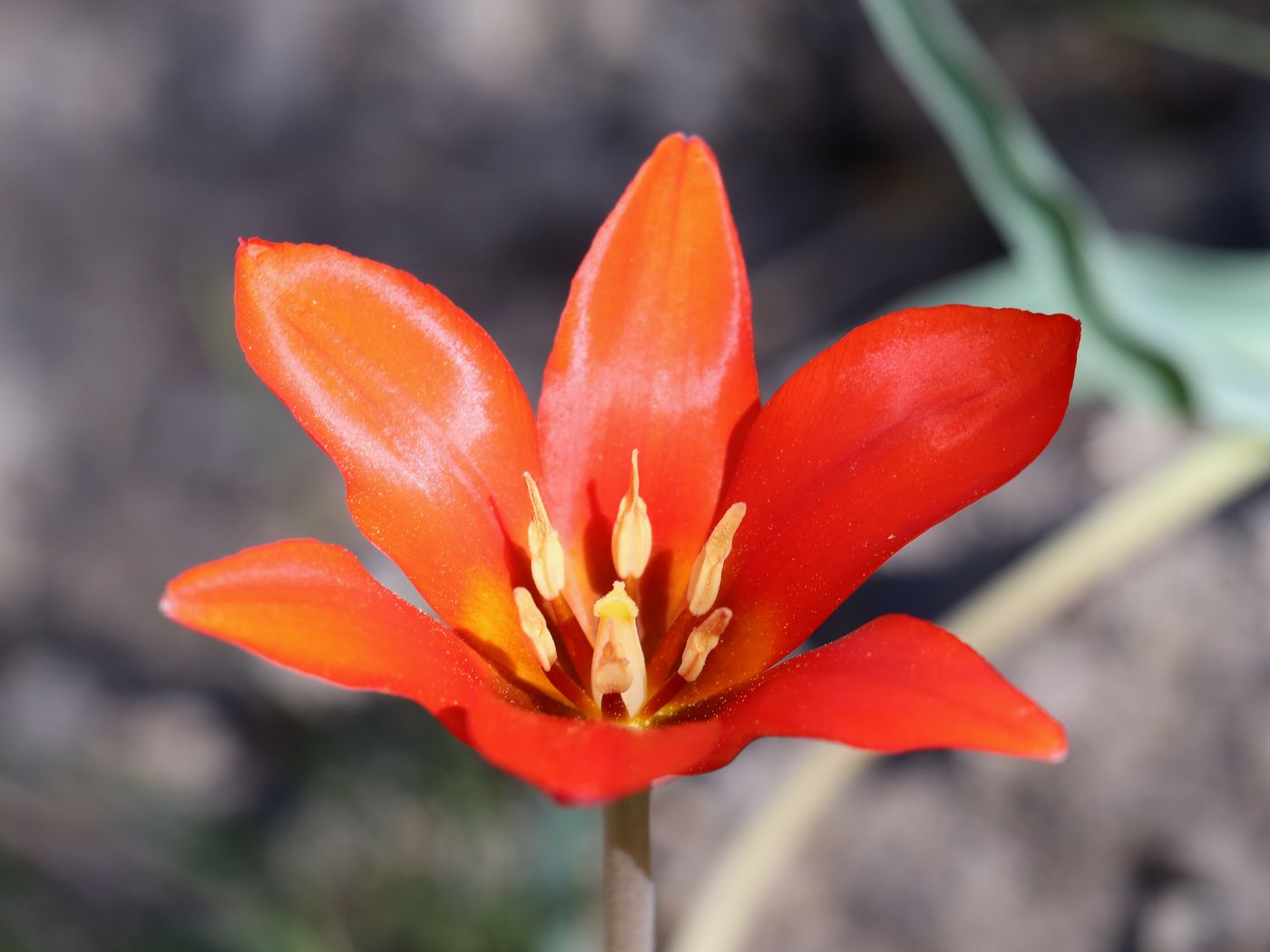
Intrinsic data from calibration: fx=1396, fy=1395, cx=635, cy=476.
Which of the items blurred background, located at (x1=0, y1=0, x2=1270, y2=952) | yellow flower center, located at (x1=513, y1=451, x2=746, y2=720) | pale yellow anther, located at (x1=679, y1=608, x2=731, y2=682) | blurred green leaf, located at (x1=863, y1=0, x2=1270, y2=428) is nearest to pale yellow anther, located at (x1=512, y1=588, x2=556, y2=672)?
yellow flower center, located at (x1=513, y1=451, x2=746, y2=720)

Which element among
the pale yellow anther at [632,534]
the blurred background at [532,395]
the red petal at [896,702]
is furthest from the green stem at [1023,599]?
the red petal at [896,702]

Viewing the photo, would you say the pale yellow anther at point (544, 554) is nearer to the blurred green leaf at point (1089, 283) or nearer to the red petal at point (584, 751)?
the red petal at point (584, 751)

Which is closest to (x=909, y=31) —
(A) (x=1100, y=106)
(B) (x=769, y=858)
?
(B) (x=769, y=858)

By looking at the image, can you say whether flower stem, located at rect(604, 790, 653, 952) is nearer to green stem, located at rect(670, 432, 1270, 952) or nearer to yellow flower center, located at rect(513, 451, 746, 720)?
yellow flower center, located at rect(513, 451, 746, 720)

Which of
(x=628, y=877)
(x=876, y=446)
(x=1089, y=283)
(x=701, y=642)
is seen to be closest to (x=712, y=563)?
(x=701, y=642)

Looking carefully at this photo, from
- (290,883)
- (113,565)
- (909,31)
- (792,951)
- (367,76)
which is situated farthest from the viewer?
(367,76)

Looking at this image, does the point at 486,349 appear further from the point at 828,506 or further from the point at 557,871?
the point at 557,871
